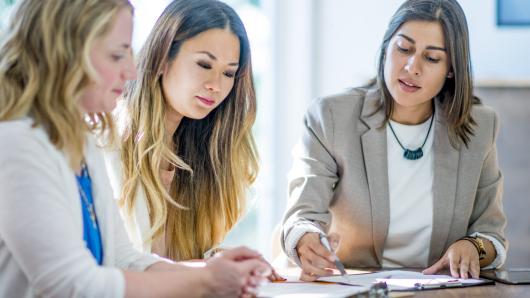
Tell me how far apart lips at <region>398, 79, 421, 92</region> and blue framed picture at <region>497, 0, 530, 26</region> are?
5.47ft

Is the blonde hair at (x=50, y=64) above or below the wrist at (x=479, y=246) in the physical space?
above

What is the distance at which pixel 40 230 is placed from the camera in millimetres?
1283

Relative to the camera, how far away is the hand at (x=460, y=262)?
194 centimetres

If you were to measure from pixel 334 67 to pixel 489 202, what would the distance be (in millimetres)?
1951

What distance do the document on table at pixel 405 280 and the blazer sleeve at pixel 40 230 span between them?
647mm

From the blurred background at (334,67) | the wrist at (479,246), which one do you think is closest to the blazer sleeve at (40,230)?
the wrist at (479,246)

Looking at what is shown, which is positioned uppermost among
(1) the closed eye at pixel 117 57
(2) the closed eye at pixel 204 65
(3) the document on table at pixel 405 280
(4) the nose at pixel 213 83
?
(1) the closed eye at pixel 117 57

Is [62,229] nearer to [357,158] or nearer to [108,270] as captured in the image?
[108,270]

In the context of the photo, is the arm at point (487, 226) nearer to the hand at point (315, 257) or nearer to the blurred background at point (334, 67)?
the hand at point (315, 257)

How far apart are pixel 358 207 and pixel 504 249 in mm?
401

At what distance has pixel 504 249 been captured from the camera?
2.18 m

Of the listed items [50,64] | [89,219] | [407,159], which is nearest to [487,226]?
[407,159]

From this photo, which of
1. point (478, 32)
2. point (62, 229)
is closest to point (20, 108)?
point (62, 229)

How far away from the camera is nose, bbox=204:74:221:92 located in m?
2.09
